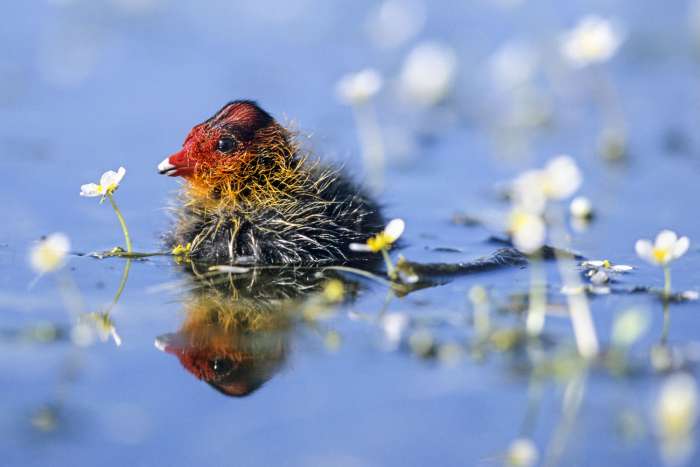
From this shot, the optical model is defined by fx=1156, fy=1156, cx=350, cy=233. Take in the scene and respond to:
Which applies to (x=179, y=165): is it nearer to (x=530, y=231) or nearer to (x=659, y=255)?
(x=530, y=231)

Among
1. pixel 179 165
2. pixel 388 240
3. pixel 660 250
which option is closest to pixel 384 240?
pixel 388 240

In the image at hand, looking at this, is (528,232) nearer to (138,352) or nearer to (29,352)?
(138,352)

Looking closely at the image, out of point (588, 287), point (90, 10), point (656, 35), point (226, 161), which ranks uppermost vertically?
point (90, 10)

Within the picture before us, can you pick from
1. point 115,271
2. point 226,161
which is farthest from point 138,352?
point 226,161

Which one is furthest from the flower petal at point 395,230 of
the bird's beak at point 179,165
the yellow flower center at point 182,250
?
the bird's beak at point 179,165

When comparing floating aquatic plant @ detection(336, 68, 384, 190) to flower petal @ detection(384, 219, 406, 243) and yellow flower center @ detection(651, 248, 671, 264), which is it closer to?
flower petal @ detection(384, 219, 406, 243)
